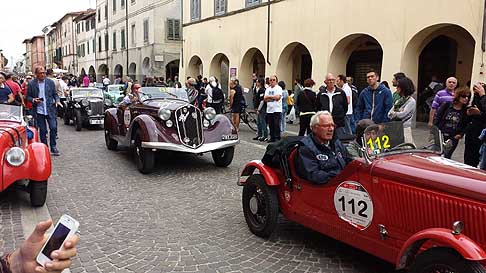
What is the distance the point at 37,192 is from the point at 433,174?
4465 mm

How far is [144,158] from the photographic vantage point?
7305mm

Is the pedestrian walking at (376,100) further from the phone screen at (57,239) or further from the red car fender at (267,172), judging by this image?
the phone screen at (57,239)

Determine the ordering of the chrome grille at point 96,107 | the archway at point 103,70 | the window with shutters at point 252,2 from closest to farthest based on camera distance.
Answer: the chrome grille at point 96,107 < the window with shutters at point 252,2 < the archway at point 103,70

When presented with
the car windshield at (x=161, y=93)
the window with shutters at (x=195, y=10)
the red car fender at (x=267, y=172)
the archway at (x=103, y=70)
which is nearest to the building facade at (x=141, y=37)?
the archway at (x=103, y=70)

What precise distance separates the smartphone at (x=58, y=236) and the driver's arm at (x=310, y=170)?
8.78 feet

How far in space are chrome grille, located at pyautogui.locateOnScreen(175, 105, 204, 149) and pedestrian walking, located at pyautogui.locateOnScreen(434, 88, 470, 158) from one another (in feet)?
12.6

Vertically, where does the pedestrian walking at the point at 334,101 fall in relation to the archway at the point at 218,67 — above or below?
below

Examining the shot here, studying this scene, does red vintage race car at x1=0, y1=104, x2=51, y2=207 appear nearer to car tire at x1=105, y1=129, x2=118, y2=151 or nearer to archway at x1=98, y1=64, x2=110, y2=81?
car tire at x1=105, y1=129, x2=118, y2=151

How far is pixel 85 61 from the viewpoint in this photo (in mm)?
51375

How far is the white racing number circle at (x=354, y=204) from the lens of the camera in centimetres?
346

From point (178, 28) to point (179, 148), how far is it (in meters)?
26.5

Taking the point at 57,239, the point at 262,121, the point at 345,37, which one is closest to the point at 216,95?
the point at 262,121

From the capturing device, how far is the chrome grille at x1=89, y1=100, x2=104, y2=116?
14.0 metres

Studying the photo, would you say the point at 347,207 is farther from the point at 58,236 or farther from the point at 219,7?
the point at 219,7
